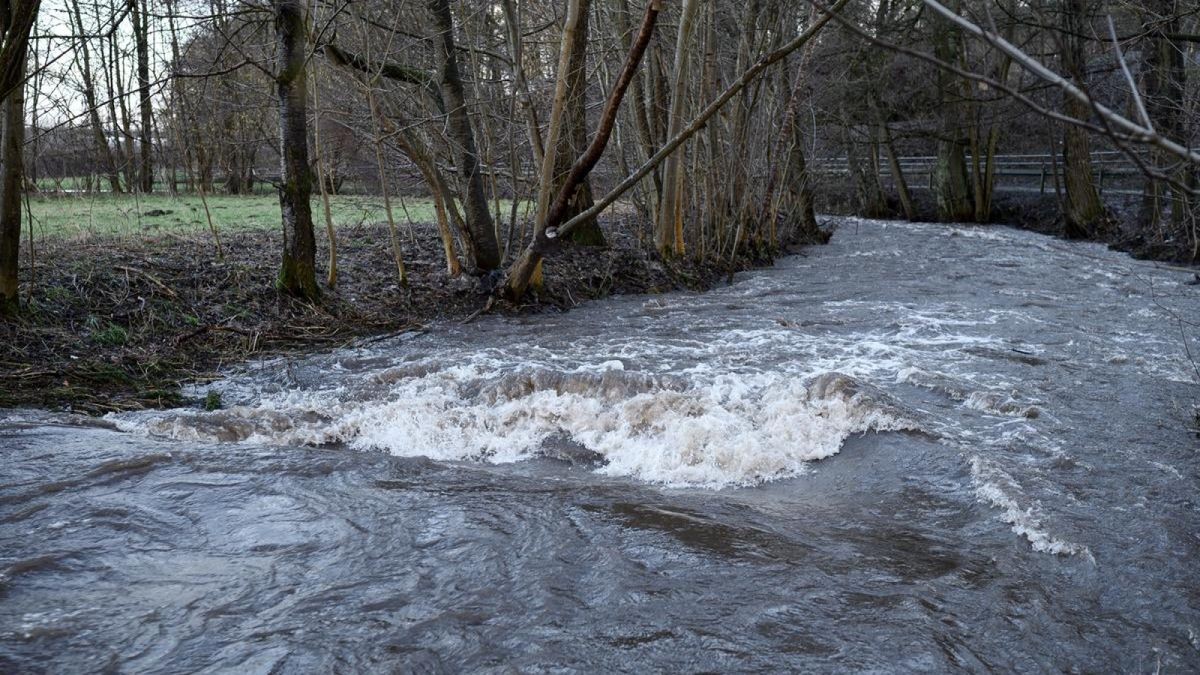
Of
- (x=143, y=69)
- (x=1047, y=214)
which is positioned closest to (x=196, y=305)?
(x=143, y=69)

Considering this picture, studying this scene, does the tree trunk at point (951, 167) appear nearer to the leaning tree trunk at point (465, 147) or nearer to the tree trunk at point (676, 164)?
the tree trunk at point (676, 164)

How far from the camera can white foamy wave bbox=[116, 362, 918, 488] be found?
248 inches

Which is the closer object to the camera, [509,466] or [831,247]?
[509,466]

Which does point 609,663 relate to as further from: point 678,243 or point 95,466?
point 678,243

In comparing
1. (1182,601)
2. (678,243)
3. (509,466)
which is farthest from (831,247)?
(1182,601)

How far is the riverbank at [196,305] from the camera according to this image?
7730 mm

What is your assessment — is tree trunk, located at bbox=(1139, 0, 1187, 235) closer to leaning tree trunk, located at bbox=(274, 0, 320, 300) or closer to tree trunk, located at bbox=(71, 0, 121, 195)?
leaning tree trunk, located at bbox=(274, 0, 320, 300)

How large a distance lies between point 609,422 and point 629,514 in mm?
2091

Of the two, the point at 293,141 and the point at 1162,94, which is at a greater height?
the point at 1162,94

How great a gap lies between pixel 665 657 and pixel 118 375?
620cm

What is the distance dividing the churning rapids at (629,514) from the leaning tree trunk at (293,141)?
73.8 inches

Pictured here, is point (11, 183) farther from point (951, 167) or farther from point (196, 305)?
point (951, 167)

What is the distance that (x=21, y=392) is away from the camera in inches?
280

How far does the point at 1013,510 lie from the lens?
5027 millimetres
